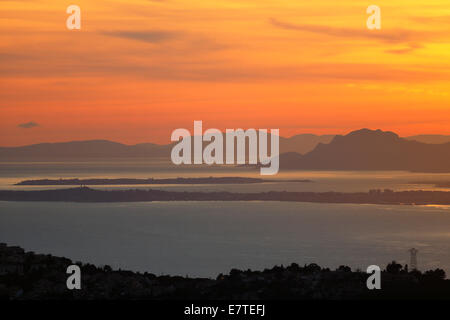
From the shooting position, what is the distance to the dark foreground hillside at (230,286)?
85.9ft

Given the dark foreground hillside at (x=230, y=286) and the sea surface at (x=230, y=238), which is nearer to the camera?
the dark foreground hillside at (x=230, y=286)

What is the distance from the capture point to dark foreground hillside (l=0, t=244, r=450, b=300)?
1031 inches

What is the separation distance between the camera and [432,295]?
84.3 ft

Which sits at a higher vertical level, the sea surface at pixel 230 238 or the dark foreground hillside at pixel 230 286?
the sea surface at pixel 230 238

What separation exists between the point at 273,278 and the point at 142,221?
152m

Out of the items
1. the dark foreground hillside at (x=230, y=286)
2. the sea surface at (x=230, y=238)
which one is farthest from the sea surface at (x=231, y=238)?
the dark foreground hillside at (x=230, y=286)

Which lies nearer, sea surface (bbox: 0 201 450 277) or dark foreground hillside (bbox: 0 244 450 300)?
dark foreground hillside (bbox: 0 244 450 300)

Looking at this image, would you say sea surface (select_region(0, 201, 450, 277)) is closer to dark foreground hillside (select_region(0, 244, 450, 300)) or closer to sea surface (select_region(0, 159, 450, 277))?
sea surface (select_region(0, 159, 450, 277))

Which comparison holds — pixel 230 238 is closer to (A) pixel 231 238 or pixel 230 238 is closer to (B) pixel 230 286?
(A) pixel 231 238

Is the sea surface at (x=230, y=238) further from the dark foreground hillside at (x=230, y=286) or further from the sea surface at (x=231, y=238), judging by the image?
the dark foreground hillside at (x=230, y=286)

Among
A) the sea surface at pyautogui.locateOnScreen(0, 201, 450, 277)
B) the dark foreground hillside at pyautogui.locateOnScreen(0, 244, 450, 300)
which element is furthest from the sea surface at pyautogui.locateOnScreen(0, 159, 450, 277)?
the dark foreground hillside at pyautogui.locateOnScreen(0, 244, 450, 300)
